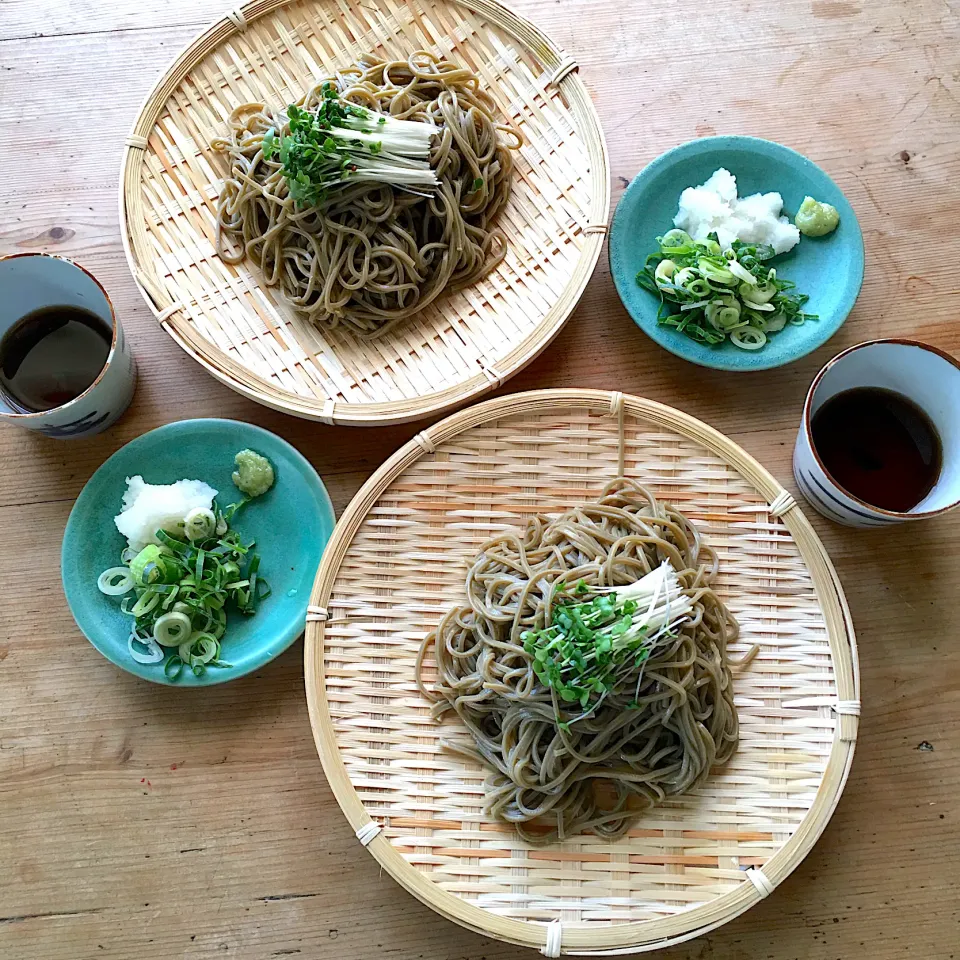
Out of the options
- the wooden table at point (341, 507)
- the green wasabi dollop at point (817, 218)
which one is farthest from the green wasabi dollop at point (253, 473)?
the green wasabi dollop at point (817, 218)

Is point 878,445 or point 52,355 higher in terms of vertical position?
point 52,355

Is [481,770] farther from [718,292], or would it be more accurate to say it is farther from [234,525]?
[718,292]

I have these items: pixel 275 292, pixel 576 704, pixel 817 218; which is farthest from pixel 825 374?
pixel 275 292

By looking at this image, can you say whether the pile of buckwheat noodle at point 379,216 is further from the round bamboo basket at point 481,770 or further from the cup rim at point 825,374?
the cup rim at point 825,374

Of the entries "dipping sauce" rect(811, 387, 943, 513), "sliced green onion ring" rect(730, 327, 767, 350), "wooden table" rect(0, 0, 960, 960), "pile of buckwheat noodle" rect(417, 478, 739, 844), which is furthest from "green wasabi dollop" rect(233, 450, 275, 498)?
"dipping sauce" rect(811, 387, 943, 513)

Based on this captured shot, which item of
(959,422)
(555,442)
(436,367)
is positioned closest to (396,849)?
(555,442)

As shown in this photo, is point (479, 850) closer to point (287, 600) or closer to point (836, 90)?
point (287, 600)

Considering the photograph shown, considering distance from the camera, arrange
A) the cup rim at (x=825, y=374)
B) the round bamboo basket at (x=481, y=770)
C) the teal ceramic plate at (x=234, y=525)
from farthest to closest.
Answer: the teal ceramic plate at (x=234, y=525) < the cup rim at (x=825, y=374) < the round bamboo basket at (x=481, y=770)

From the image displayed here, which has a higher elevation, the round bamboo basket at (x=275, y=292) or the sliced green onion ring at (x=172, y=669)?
the round bamboo basket at (x=275, y=292)
